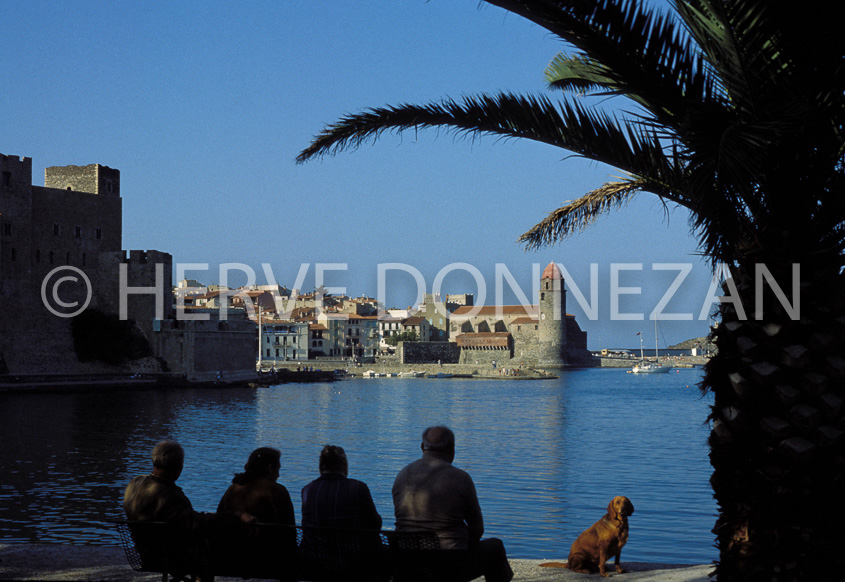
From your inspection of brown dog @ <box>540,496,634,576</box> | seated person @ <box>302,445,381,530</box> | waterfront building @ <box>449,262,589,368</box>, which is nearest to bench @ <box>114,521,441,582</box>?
seated person @ <box>302,445,381,530</box>

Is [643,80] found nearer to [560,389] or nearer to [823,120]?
[823,120]

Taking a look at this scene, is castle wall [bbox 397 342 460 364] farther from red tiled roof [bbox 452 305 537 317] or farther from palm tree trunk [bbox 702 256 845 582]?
palm tree trunk [bbox 702 256 845 582]

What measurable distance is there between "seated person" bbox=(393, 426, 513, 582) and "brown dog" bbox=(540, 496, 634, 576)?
1.57 meters

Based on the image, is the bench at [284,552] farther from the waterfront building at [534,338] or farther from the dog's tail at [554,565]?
the waterfront building at [534,338]

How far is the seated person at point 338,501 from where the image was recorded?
139 inches

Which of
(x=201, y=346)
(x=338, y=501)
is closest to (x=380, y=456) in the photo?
(x=338, y=501)

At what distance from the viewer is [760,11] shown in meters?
3.24

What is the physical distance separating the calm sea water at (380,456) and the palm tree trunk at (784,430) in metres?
5.05

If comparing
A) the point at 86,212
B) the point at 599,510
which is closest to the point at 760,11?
the point at 599,510

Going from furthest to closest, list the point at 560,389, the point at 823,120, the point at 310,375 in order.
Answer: the point at 310,375 < the point at 560,389 < the point at 823,120

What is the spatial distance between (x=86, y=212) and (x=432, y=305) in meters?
63.5

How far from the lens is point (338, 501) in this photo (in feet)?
11.6

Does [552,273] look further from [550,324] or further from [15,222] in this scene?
[15,222]

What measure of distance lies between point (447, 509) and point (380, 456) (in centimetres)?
1532
